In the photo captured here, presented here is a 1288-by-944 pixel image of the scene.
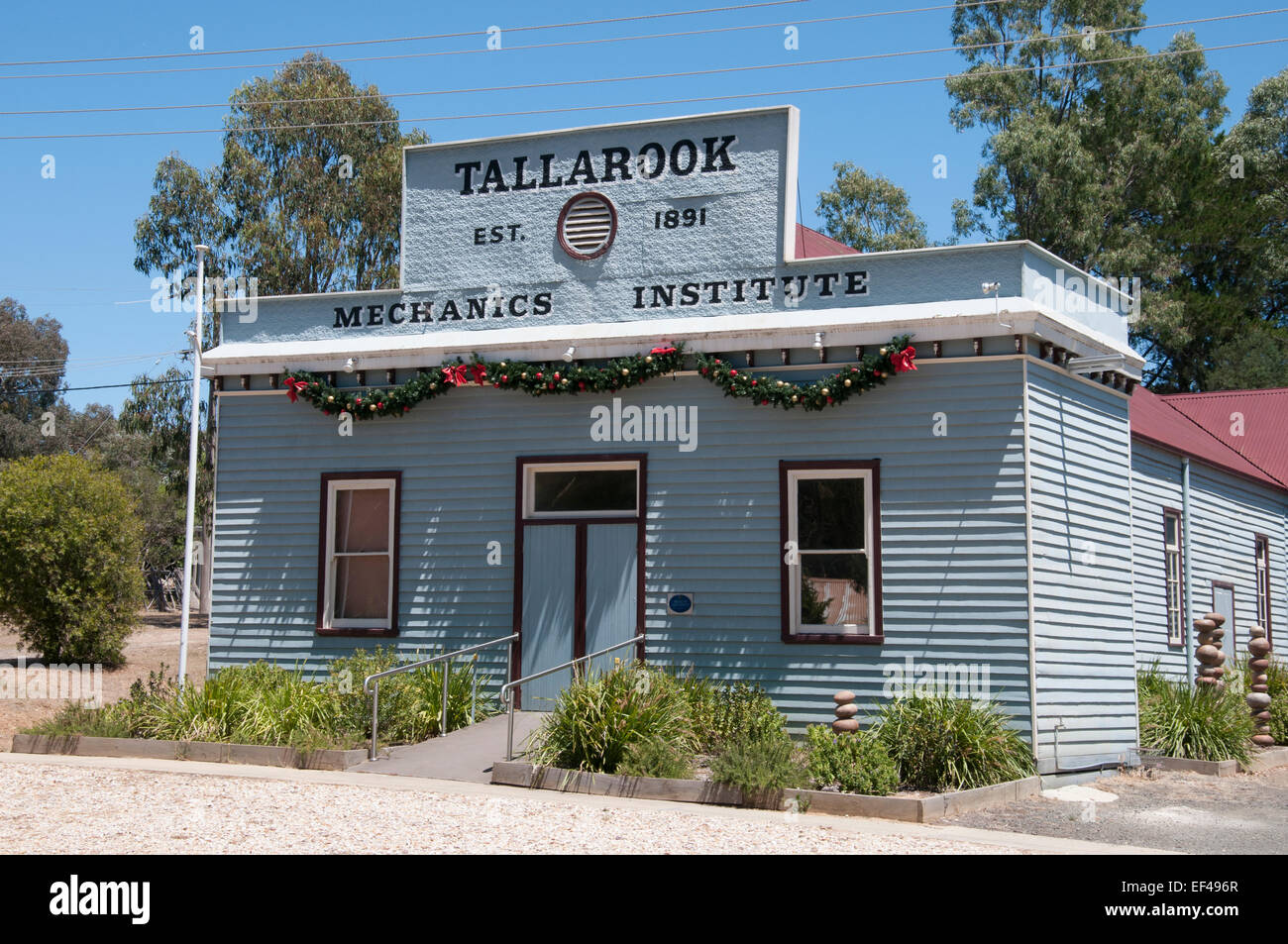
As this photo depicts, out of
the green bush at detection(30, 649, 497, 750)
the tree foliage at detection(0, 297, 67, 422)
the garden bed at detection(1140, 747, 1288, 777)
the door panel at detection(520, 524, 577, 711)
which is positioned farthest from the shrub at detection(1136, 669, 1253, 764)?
the tree foliage at detection(0, 297, 67, 422)

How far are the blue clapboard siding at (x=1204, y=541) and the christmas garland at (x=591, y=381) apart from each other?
6.62 m

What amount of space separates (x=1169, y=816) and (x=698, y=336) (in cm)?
666

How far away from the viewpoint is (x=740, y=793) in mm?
11008

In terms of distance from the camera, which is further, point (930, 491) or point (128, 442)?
point (128, 442)

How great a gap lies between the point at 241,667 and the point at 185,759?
103 inches

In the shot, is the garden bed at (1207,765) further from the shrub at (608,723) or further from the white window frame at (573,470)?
the white window frame at (573,470)

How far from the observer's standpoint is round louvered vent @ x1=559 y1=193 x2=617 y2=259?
15.1 metres

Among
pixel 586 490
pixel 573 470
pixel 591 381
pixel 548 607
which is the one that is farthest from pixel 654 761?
pixel 591 381

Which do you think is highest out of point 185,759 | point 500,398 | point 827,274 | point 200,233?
point 200,233

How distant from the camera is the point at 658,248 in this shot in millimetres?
14875

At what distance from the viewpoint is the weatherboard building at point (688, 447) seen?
13.2m

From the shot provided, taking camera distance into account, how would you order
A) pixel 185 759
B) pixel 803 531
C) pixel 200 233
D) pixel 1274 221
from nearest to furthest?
pixel 185 759, pixel 803 531, pixel 200 233, pixel 1274 221

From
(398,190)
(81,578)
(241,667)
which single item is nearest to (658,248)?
(241,667)

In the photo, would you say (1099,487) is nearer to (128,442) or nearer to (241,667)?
(241,667)
